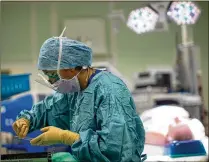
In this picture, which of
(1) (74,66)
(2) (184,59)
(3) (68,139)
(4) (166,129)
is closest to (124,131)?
(3) (68,139)

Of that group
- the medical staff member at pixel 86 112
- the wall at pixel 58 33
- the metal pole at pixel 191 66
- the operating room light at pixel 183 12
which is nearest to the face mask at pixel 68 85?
the medical staff member at pixel 86 112

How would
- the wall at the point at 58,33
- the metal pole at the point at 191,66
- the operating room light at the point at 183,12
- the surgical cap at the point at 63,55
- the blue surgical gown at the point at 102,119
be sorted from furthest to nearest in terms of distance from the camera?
the wall at the point at 58,33 → the metal pole at the point at 191,66 → the operating room light at the point at 183,12 → the surgical cap at the point at 63,55 → the blue surgical gown at the point at 102,119

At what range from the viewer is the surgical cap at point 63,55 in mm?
1651

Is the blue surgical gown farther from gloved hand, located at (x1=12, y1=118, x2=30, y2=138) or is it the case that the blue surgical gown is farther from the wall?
the wall

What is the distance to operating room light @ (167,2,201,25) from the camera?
2.50m

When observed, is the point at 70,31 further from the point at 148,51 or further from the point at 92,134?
the point at 92,134

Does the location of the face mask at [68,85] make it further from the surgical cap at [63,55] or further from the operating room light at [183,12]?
the operating room light at [183,12]

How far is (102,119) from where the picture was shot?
1.58m

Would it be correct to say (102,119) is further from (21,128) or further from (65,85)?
(21,128)

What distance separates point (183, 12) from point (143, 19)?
0.29 m

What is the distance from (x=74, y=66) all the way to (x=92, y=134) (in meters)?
0.32

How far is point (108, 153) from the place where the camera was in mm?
1516

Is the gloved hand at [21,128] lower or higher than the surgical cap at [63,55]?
lower

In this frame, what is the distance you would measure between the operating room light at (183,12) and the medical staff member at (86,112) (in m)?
0.99
